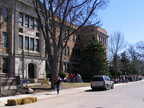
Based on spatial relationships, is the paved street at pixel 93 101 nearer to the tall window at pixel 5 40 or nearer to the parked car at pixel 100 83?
the parked car at pixel 100 83

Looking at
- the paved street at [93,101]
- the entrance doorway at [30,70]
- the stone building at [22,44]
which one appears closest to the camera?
the paved street at [93,101]

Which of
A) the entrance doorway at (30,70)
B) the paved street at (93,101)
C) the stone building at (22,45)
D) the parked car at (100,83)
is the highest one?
the stone building at (22,45)

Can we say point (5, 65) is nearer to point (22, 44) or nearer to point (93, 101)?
point (22, 44)

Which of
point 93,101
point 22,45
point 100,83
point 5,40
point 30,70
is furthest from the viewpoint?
point 30,70

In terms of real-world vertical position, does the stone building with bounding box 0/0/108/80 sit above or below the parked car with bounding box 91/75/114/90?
above

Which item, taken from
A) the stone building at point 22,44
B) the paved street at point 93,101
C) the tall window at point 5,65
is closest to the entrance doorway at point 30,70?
the stone building at point 22,44

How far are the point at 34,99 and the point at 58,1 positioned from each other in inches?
493

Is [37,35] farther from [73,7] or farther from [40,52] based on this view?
[73,7]

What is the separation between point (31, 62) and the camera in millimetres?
34688

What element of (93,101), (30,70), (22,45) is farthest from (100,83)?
(22,45)

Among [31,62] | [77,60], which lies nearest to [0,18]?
[31,62]

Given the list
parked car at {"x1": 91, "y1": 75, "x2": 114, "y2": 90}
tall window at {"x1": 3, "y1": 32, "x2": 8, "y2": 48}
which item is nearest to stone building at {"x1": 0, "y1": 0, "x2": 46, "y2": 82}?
tall window at {"x1": 3, "y1": 32, "x2": 8, "y2": 48}

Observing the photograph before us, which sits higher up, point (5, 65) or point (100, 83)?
point (5, 65)

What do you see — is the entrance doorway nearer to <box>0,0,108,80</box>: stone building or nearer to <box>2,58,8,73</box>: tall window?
<box>0,0,108,80</box>: stone building
